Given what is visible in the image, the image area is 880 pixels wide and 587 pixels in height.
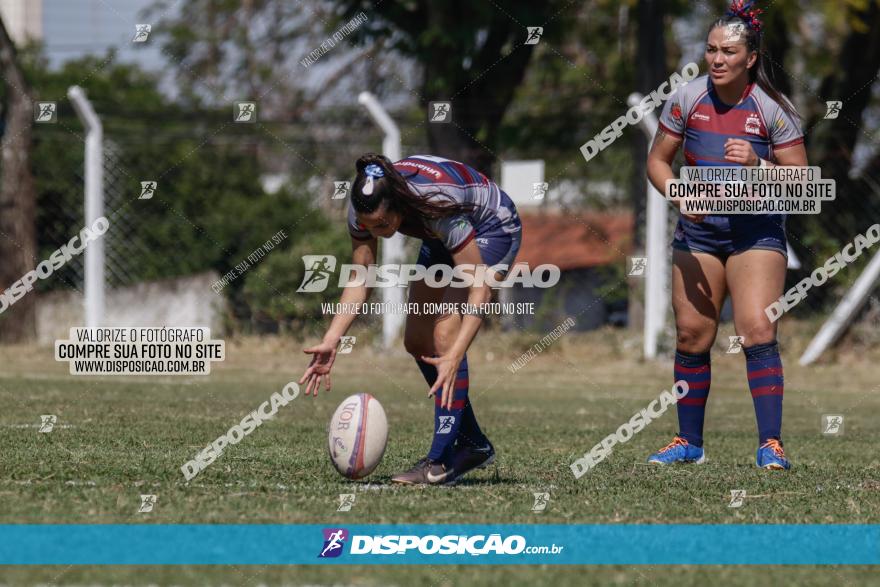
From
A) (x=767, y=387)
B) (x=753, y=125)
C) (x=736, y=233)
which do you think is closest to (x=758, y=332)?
(x=767, y=387)

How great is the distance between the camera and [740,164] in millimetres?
6805

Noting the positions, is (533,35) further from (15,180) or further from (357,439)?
(357,439)

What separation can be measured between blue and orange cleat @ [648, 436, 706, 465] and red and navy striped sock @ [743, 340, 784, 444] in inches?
16.5

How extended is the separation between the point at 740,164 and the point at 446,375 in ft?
7.22

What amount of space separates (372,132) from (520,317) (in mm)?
4325

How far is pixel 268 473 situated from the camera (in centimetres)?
628

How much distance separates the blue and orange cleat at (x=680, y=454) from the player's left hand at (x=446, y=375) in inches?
75.5

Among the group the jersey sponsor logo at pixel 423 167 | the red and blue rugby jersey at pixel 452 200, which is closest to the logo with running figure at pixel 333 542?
the red and blue rugby jersey at pixel 452 200

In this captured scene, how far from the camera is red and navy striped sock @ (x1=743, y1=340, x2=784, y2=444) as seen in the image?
6910 millimetres

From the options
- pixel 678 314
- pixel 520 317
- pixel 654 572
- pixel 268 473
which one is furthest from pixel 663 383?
pixel 654 572

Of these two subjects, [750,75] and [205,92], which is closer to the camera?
[750,75]

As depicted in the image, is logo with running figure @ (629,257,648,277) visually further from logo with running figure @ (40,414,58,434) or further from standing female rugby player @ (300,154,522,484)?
standing female rugby player @ (300,154,522,484)

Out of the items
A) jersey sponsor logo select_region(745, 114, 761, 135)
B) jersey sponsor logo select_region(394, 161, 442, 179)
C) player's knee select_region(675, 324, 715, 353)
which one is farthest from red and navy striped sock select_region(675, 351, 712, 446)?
jersey sponsor logo select_region(394, 161, 442, 179)

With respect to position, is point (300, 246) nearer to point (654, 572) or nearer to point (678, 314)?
point (678, 314)
